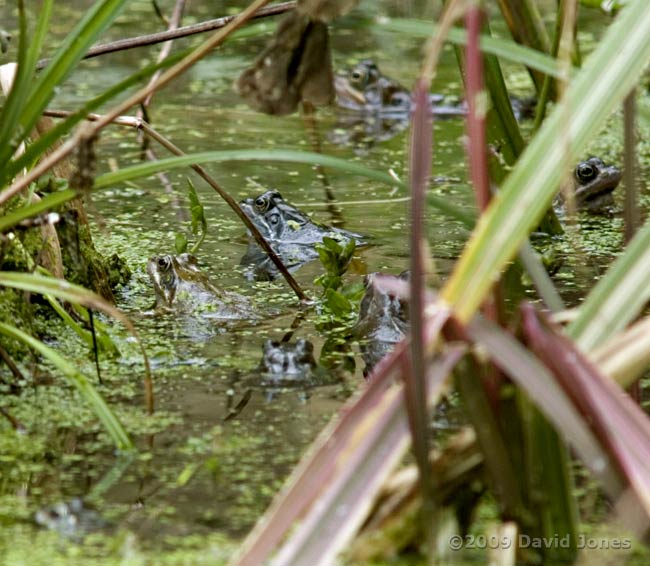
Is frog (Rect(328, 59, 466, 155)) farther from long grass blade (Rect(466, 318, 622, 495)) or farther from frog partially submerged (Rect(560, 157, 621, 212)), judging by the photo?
long grass blade (Rect(466, 318, 622, 495))

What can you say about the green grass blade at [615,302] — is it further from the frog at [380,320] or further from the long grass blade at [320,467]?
the frog at [380,320]

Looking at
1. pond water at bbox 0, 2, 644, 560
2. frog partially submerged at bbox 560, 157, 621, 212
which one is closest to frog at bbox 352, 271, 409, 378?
pond water at bbox 0, 2, 644, 560

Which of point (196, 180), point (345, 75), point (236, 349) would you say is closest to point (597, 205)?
point (196, 180)

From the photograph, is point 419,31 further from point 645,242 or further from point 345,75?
point 345,75

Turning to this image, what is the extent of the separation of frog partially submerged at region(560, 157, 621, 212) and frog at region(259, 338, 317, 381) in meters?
1.72

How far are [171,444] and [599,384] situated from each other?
879 millimetres

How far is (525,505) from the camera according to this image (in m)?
1.59

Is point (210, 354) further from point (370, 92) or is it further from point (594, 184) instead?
point (370, 92)

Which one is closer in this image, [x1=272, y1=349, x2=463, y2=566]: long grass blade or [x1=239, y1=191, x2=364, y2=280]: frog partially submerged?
[x1=272, y1=349, x2=463, y2=566]: long grass blade

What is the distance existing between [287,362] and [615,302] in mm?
939

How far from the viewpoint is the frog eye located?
393 cm

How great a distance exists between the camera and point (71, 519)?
182 centimetres

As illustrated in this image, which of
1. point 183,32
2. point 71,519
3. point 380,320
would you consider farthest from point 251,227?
point 71,519

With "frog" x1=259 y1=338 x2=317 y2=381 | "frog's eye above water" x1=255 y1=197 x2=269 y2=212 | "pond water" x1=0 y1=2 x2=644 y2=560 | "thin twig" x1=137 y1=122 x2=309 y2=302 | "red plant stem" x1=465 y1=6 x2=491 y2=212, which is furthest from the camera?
"frog's eye above water" x1=255 y1=197 x2=269 y2=212
